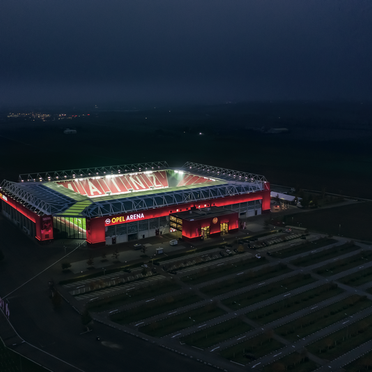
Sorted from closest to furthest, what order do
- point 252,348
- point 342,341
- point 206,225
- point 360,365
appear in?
point 360,365, point 252,348, point 342,341, point 206,225

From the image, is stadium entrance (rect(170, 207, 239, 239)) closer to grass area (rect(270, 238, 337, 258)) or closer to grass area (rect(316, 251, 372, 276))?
grass area (rect(270, 238, 337, 258))

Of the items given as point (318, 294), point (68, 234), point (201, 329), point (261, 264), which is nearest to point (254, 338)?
point (201, 329)

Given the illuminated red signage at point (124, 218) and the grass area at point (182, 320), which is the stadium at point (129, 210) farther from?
the grass area at point (182, 320)

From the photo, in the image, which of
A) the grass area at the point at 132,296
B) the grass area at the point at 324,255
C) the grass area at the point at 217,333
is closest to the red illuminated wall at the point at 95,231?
the grass area at the point at 132,296

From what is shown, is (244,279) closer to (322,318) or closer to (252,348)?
(322,318)

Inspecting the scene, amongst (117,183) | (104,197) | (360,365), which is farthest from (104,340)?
(117,183)

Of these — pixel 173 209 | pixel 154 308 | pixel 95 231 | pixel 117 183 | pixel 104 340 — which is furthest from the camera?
pixel 117 183
